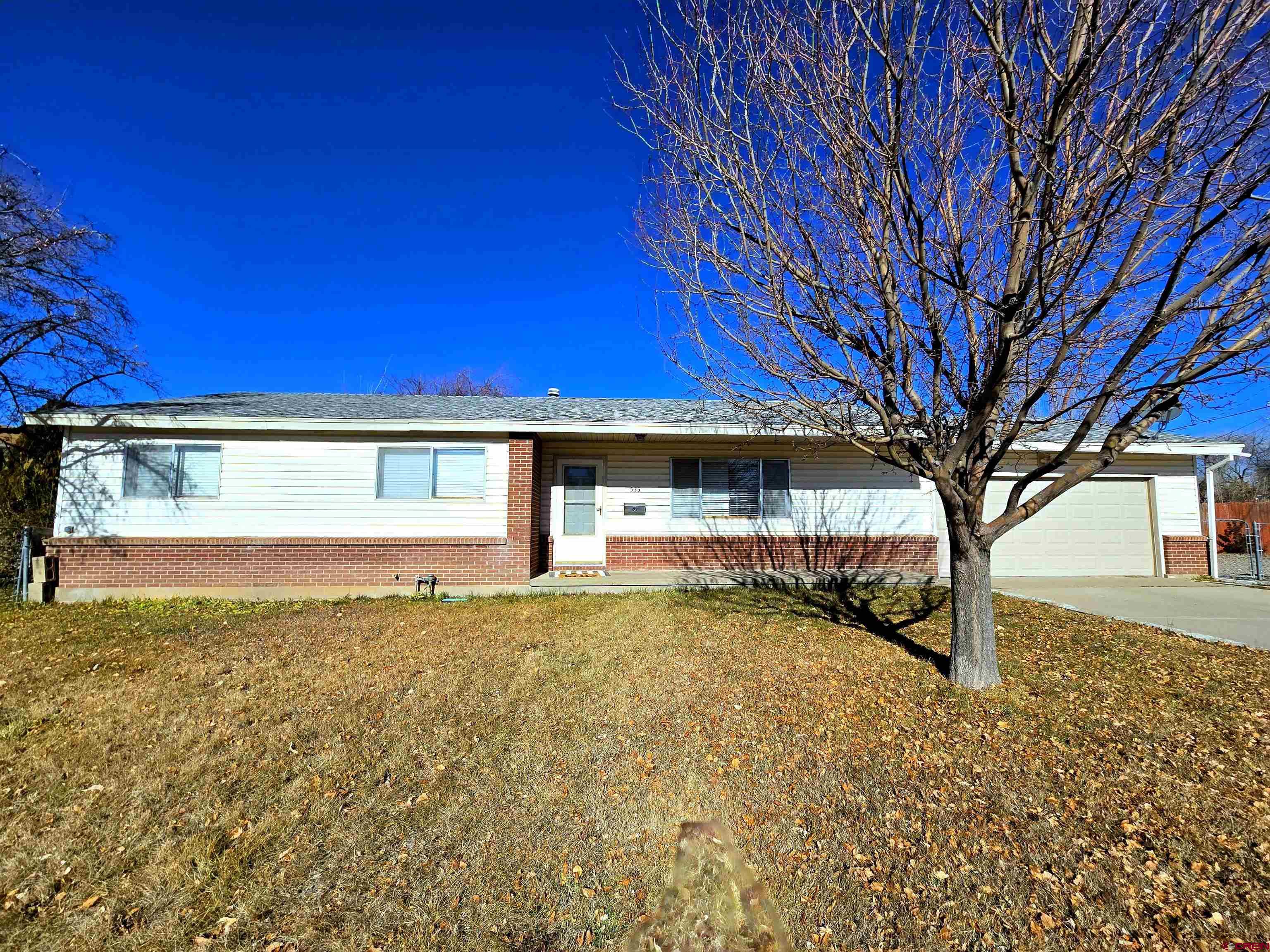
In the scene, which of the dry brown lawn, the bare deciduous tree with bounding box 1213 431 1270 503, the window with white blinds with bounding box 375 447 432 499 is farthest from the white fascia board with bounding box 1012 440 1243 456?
the bare deciduous tree with bounding box 1213 431 1270 503

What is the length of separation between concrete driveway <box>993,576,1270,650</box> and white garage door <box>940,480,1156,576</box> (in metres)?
0.34

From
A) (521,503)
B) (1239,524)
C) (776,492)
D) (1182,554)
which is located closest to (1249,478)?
(1239,524)

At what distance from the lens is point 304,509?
912cm

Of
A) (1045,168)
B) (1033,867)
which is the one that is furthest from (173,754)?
(1045,168)

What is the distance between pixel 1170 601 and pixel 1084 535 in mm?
2752

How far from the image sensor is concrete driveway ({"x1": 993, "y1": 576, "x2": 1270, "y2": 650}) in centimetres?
666

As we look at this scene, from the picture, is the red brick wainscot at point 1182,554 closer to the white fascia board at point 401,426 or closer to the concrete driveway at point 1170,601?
the concrete driveway at point 1170,601

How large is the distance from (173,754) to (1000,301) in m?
6.44

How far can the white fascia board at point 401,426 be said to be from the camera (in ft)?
28.5

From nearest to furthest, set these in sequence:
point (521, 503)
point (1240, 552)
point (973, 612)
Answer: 1. point (973, 612)
2. point (521, 503)
3. point (1240, 552)

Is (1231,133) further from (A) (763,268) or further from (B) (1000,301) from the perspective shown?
(A) (763,268)

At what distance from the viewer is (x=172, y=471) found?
900cm

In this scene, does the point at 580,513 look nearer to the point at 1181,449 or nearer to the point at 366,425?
the point at 366,425

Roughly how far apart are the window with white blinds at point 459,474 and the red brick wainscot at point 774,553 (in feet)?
6.74
